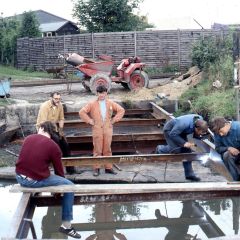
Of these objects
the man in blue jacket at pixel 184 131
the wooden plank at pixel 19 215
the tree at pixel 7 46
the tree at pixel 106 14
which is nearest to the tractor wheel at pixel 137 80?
the man in blue jacket at pixel 184 131

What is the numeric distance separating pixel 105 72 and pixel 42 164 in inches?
389

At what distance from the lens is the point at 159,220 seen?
674cm

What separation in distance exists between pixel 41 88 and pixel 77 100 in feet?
12.5

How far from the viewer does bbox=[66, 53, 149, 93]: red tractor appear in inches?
576

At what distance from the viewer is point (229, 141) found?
21.5 ft

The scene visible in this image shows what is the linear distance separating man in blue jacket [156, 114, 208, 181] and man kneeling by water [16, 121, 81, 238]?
226cm

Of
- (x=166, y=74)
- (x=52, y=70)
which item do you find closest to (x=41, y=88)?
(x=52, y=70)

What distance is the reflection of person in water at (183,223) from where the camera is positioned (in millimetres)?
6152

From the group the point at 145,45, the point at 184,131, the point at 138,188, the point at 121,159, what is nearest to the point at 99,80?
the point at 121,159

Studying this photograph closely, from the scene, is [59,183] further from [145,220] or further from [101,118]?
[101,118]

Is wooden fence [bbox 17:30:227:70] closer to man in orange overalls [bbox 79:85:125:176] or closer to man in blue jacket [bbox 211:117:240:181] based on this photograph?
man in orange overalls [bbox 79:85:125:176]

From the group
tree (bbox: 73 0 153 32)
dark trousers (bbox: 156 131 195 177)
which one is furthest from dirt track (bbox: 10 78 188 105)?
tree (bbox: 73 0 153 32)

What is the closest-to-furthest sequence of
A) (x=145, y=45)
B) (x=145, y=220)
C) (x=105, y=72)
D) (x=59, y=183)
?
1. (x=59, y=183)
2. (x=145, y=220)
3. (x=105, y=72)
4. (x=145, y=45)

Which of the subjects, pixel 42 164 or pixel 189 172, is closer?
pixel 42 164
